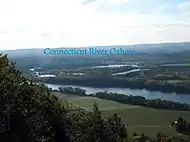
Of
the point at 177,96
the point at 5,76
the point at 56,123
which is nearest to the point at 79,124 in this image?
the point at 56,123

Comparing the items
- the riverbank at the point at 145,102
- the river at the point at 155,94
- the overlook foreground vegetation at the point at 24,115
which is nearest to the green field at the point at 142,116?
the riverbank at the point at 145,102

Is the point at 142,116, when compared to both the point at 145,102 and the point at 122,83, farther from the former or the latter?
the point at 122,83

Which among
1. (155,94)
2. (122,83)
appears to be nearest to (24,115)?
(155,94)

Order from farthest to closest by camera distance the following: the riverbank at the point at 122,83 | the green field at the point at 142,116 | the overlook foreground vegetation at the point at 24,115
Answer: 1. the riverbank at the point at 122,83
2. the green field at the point at 142,116
3. the overlook foreground vegetation at the point at 24,115

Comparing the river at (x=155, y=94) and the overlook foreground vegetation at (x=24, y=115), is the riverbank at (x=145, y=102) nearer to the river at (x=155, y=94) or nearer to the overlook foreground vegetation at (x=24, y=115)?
the river at (x=155, y=94)

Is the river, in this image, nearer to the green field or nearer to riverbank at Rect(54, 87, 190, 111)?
riverbank at Rect(54, 87, 190, 111)

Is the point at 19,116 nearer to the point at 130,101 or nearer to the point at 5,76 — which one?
the point at 5,76

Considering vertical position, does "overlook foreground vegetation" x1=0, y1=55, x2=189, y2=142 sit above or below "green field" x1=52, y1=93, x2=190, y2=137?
above

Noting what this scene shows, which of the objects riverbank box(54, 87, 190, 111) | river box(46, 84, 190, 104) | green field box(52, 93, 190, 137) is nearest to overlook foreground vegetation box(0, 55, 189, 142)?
green field box(52, 93, 190, 137)

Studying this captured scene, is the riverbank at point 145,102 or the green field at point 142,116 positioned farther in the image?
the riverbank at point 145,102
